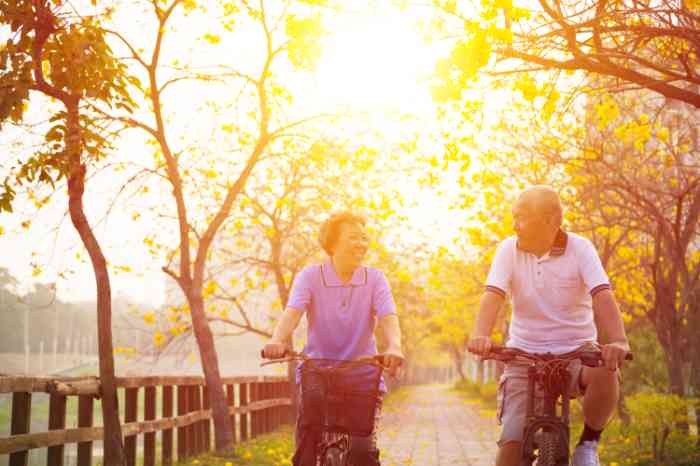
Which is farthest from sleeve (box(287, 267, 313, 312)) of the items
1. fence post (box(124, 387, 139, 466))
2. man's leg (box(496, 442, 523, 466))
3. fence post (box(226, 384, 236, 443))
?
fence post (box(226, 384, 236, 443))

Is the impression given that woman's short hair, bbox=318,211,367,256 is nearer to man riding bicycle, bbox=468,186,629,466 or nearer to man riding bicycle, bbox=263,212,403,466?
man riding bicycle, bbox=263,212,403,466

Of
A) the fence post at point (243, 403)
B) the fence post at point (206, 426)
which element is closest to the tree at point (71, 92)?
the fence post at point (206, 426)

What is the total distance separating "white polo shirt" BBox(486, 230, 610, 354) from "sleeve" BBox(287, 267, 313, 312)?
3.44ft

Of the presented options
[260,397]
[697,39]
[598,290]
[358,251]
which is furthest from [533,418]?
[260,397]

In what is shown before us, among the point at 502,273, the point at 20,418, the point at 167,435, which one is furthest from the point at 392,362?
the point at 167,435

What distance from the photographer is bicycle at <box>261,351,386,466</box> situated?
14.6ft

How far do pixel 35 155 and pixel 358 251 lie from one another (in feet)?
14.4

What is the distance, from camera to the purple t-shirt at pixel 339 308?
479 centimetres

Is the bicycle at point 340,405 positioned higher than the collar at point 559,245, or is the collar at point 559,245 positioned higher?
the collar at point 559,245

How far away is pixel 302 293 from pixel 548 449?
5.30 ft

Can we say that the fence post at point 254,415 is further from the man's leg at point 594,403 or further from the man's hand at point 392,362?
the man's leg at point 594,403

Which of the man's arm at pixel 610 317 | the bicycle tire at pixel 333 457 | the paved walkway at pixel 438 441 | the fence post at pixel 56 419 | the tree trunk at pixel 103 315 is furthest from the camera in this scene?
the paved walkway at pixel 438 441

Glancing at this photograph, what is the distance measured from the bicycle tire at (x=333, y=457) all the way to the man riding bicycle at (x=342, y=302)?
16.7 inches

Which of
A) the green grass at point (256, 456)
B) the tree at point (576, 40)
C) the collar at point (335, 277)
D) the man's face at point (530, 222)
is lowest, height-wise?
the green grass at point (256, 456)
